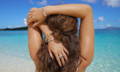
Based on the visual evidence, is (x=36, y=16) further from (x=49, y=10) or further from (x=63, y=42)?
(x=63, y=42)

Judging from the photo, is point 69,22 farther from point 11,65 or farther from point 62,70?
point 11,65

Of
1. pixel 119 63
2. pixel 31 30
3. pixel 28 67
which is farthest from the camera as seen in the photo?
pixel 119 63

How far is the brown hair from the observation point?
90 centimetres

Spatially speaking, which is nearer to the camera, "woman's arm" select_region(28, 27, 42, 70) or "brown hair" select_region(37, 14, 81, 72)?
"brown hair" select_region(37, 14, 81, 72)

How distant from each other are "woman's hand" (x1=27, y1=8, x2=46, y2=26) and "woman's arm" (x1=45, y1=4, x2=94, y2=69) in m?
0.03

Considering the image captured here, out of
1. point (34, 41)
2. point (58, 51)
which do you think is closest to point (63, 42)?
point (58, 51)

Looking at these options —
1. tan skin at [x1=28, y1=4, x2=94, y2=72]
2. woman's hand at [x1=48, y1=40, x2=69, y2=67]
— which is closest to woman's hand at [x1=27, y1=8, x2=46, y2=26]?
tan skin at [x1=28, y1=4, x2=94, y2=72]

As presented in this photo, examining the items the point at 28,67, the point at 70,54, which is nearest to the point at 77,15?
the point at 70,54

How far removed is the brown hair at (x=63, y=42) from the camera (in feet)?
2.96

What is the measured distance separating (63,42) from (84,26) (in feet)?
0.39

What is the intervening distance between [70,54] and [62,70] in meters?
0.08

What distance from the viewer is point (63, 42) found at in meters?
0.93

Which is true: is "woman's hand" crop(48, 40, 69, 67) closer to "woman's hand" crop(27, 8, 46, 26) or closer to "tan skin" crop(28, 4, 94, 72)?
"tan skin" crop(28, 4, 94, 72)

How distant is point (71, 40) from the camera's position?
92 centimetres
